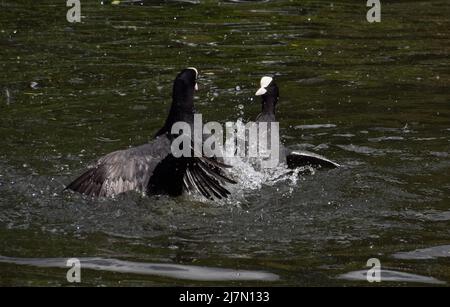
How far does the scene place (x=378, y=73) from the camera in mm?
12336

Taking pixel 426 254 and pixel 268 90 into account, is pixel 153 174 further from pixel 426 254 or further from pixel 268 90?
pixel 426 254

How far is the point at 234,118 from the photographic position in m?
10.6

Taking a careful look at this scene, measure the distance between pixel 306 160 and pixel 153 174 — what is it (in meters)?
1.50

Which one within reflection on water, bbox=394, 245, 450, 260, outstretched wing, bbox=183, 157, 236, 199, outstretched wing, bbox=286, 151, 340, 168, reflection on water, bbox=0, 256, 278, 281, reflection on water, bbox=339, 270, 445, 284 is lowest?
reflection on water, bbox=339, 270, 445, 284

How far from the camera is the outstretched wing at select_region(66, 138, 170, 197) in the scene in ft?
26.9

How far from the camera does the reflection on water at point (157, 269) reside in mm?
6766

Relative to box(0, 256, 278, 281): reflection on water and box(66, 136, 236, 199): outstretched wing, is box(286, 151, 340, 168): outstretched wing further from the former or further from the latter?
box(0, 256, 278, 281): reflection on water

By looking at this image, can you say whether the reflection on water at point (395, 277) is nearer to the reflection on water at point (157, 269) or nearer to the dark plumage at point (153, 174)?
the reflection on water at point (157, 269)

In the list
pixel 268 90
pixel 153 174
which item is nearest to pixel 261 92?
pixel 268 90

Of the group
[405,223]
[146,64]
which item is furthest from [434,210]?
[146,64]

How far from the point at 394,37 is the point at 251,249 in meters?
7.60

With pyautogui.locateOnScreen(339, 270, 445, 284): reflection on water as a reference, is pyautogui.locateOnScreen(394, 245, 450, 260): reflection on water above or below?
above

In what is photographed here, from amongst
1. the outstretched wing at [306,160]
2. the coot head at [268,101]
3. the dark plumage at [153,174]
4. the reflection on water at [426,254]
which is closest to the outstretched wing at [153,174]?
the dark plumage at [153,174]

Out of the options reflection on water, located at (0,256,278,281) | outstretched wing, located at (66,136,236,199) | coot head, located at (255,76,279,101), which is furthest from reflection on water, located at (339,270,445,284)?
coot head, located at (255,76,279,101)
